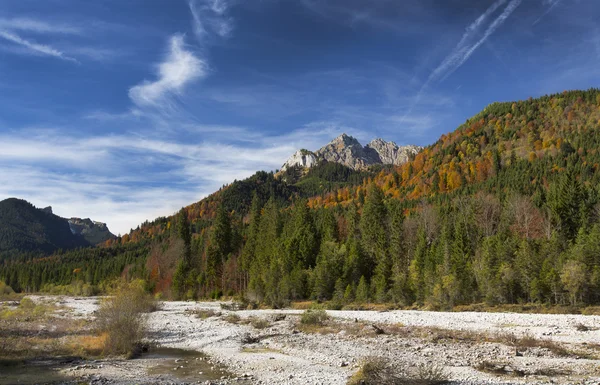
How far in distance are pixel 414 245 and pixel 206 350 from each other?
165 ft

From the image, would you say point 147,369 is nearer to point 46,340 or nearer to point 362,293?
point 46,340

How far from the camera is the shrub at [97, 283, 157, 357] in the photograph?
27.8 m

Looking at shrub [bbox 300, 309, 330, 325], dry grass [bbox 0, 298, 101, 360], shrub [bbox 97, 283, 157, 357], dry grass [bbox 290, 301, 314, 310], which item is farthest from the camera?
dry grass [bbox 290, 301, 314, 310]

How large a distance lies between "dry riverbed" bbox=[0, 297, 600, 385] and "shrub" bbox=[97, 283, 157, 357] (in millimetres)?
1762

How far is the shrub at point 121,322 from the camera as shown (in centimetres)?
2776

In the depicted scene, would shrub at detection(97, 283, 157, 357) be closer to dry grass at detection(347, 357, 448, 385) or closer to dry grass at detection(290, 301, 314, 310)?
dry grass at detection(347, 357, 448, 385)

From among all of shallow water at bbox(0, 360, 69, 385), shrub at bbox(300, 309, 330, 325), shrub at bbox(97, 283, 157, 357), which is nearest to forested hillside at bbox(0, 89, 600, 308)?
shrub at bbox(300, 309, 330, 325)

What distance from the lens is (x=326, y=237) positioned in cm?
8025

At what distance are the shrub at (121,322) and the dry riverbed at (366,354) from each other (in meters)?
1.76

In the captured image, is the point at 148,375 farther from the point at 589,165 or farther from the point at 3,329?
the point at 589,165

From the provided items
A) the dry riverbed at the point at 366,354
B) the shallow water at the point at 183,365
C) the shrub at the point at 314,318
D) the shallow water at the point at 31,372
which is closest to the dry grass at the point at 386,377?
the dry riverbed at the point at 366,354

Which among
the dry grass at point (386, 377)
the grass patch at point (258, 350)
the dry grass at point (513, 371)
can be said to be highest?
the dry grass at point (386, 377)

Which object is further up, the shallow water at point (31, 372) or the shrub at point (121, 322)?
the shrub at point (121, 322)

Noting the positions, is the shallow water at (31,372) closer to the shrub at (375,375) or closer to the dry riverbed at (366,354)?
the dry riverbed at (366,354)
